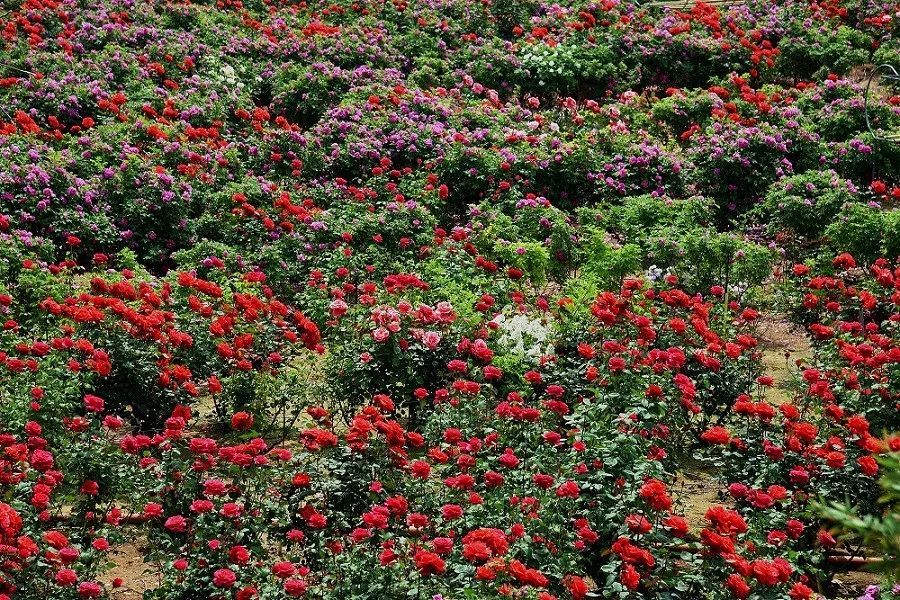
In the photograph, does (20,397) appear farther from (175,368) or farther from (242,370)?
(242,370)

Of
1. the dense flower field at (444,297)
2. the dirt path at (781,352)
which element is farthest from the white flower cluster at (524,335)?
the dirt path at (781,352)

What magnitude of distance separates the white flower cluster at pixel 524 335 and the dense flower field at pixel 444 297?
3 cm

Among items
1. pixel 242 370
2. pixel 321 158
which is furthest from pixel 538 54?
pixel 242 370

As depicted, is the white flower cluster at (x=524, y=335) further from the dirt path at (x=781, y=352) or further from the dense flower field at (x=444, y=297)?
the dirt path at (x=781, y=352)

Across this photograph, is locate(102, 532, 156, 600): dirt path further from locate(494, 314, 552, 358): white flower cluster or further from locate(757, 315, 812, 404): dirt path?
locate(757, 315, 812, 404): dirt path

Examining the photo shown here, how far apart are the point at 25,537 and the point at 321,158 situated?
607 cm

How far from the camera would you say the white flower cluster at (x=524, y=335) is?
21.7 ft

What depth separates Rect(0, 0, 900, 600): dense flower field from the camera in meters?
4.78

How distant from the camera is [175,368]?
5.77m

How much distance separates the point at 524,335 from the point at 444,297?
32.0 inches

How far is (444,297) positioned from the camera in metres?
7.22

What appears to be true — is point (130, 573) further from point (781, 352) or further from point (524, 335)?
point (781, 352)

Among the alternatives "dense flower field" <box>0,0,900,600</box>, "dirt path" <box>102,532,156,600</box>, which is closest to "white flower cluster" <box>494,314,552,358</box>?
"dense flower field" <box>0,0,900,600</box>

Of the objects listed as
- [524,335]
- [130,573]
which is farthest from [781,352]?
[130,573]
